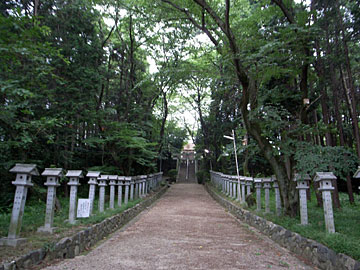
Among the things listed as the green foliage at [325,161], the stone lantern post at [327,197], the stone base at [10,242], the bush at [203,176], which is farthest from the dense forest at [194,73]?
the bush at [203,176]

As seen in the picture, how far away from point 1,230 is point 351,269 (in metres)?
5.77

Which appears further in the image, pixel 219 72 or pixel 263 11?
pixel 219 72

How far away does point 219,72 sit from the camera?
34.9 feet

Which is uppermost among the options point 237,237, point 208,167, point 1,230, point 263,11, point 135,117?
point 263,11

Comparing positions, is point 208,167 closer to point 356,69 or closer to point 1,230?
point 356,69

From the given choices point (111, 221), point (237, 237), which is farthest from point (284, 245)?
point (111, 221)

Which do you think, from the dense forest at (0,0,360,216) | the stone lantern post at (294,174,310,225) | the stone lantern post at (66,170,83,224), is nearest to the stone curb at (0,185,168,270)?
the stone lantern post at (66,170,83,224)

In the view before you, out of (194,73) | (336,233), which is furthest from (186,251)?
(194,73)

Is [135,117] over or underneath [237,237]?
A: over

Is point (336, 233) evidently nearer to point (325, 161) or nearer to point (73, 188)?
point (325, 161)

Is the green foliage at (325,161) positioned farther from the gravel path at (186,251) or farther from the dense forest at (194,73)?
the gravel path at (186,251)

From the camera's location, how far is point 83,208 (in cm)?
600

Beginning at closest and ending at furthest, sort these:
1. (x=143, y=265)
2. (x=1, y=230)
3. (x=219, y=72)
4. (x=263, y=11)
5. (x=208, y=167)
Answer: (x=143, y=265)
(x=1, y=230)
(x=263, y=11)
(x=219, y=72)
(x=208, y=167)

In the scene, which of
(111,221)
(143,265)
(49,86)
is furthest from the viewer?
(49,86)
